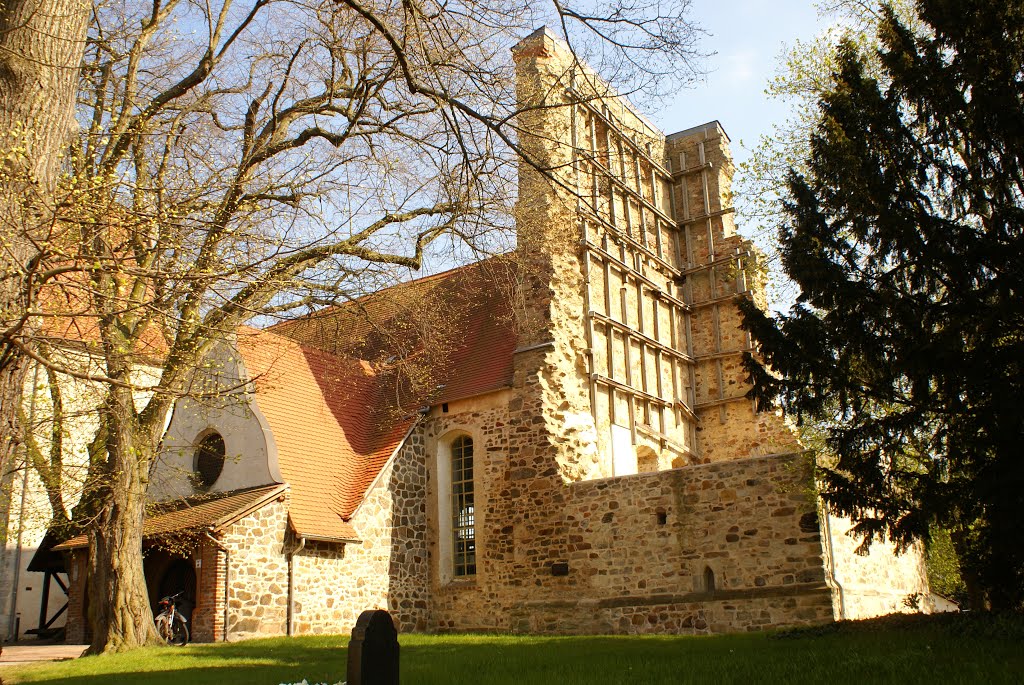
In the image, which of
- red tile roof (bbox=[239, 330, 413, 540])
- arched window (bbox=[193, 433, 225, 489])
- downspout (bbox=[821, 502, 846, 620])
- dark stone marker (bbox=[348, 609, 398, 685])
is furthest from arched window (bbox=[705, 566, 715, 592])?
dark stone marker (bbox=[348, 609, 398, 685])

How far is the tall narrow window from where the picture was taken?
66.2 ft

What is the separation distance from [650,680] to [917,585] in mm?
12979

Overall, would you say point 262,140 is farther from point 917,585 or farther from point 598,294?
point 917,585

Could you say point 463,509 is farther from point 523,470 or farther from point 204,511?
point 204,511

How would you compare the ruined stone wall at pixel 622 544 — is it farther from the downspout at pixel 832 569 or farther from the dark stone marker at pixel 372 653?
the dark stone marker at pixel 372 653

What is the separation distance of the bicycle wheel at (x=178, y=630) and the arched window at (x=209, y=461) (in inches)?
128

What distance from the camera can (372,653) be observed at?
605cm

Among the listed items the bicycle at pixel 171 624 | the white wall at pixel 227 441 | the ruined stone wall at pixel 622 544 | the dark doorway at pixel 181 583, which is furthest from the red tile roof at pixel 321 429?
the bicycle at pixel 171 624

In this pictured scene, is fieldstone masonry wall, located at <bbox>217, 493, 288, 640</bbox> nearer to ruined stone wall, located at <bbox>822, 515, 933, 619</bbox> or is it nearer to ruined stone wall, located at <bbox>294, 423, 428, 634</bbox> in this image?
ruined stone wall, located at <bbox>294, 423, 428, 634</bbox>

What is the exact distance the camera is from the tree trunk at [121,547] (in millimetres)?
13938

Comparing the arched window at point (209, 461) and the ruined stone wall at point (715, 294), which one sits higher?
the ruined stone wall at point (715, 294)

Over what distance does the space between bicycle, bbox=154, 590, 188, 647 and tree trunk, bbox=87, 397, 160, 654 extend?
1924mm

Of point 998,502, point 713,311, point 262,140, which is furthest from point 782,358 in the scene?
point 713,311

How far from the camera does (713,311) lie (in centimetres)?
2480
